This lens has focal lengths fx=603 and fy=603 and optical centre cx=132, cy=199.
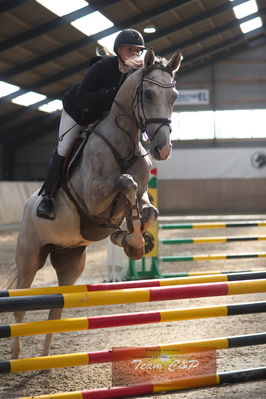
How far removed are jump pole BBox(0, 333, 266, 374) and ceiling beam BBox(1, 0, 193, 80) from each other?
44.9 feet

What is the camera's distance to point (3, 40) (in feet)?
47.1

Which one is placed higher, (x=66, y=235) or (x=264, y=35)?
(x=264, y=35)

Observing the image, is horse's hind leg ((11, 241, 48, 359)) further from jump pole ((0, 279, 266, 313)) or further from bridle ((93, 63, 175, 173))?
jump pole ((0, 279, 266, 313))

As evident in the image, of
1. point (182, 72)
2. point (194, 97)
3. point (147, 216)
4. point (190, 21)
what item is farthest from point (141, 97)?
point (182, 72)

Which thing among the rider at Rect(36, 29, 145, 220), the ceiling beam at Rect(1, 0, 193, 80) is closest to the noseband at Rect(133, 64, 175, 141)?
the rider at Rect(36, 29, 145, 220)

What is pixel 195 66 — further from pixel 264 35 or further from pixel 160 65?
pixel 160 65

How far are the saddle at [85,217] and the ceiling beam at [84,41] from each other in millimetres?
12533

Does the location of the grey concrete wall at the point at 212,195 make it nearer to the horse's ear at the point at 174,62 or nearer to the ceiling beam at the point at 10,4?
the ceiling beam at the point at 10,4

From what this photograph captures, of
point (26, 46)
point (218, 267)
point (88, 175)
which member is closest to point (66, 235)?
point (88, 175)

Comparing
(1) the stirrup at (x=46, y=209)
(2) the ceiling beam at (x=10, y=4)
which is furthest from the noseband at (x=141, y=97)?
(2) the ceiling beam at (x=10, y=4)

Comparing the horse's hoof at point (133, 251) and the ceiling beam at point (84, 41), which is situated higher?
the ceiling beam at point (84, 41)

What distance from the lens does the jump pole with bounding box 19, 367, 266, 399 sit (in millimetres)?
2650

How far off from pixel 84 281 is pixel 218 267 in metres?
2.01

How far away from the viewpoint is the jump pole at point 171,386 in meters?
2.65
